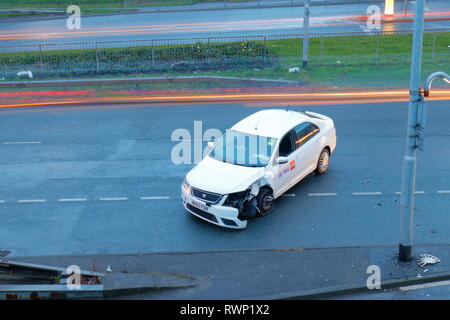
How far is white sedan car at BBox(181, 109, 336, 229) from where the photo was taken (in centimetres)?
1141

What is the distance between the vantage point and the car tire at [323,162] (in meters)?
13.8

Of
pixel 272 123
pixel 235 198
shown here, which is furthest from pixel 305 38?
pixel 235 198

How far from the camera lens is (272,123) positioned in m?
13.1

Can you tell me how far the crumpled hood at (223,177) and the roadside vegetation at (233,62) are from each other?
11862 millimetres

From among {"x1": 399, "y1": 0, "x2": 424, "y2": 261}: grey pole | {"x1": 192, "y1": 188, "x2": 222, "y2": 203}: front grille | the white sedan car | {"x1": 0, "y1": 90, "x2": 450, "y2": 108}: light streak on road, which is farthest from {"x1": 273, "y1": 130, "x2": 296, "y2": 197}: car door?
{"x1": 0, "y1": 90, "x2": 450, "y2": 108}: light streak on road

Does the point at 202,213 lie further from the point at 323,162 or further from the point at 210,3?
the point at 210,3

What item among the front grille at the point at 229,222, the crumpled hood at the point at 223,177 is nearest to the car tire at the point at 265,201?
the crumpled hood at the point at 223,177

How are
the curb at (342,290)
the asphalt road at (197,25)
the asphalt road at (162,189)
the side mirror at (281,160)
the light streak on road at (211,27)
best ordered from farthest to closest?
1. the light streak on road at (211,27)
2. the asphalt road at (197,25)
3. the side mirror at (281,160)
4. the asphalt road at (162,189)
5. the curb at (342,290)

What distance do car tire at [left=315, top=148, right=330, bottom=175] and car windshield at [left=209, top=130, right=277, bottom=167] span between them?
5.72ft

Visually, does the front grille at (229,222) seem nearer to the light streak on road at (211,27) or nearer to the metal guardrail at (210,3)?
the light streak on road at (211,27)

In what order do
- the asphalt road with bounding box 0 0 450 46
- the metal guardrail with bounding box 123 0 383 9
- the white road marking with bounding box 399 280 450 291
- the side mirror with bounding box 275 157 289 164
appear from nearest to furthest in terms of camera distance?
the white road marking with bounding box 399 280 450 291
the side mirror with bounding box 275 157 289 164
the asphalt road with bounding box 0 0 450 46
the metal guardrail with bounding box 123 0 383 9

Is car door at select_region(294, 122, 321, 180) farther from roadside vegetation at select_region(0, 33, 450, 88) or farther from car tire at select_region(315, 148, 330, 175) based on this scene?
roadside vegetation at select_region(0, 33, 450, 88)

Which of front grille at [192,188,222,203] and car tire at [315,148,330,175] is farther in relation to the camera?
car tire at [315,148,330,175]

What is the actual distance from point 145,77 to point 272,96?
5.42 metres
